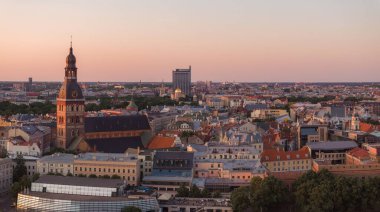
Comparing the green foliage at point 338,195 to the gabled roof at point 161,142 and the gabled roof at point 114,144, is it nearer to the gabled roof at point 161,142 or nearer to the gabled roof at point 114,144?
the gabled roof at point 161,142

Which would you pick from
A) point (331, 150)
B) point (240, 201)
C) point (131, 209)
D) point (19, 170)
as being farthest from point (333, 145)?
point (19, 170)

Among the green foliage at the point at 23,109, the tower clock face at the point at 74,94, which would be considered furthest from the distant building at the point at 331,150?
→ the green foliage at the point at 23,109

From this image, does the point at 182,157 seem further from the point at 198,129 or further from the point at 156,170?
the point at 198,129

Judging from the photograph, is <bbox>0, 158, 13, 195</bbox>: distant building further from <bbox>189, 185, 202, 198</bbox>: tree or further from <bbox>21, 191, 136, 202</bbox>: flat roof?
<bbox>189, 185, 202, 198</bbox>: tree

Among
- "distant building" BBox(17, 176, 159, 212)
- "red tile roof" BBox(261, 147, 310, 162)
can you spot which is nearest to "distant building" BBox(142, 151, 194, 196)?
"distant building" BBox(17, 176, 159, 212)

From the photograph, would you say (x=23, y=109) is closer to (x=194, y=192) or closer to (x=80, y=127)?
(x=80, y=127)
